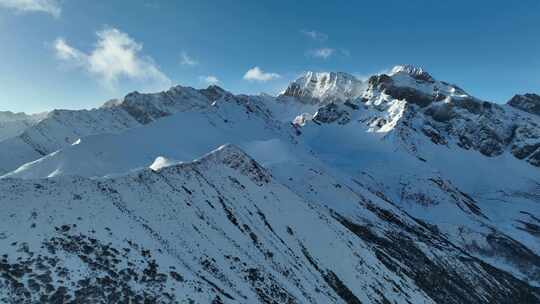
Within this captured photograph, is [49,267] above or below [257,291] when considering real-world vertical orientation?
above

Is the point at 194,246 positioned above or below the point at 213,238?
below

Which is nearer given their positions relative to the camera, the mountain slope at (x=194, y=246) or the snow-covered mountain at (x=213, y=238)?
the mountain slope at (x=194, y=246)

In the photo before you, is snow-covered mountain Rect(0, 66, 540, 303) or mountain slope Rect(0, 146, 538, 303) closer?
mountain slope Rect(0, 146, 538, 303)

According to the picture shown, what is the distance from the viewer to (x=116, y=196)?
44562 mm

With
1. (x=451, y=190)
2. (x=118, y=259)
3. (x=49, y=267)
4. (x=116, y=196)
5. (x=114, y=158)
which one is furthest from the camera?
(x=451, y=190)

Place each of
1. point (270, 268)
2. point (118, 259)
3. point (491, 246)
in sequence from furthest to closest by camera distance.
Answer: point (491, 246) → point (270, 268) → point (118, 259)

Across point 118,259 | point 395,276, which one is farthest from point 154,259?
point 395,276

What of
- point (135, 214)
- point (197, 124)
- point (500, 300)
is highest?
point (197, 124)

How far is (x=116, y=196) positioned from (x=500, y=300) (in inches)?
3165

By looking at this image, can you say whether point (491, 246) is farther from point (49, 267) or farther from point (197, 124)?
point (49, 267)

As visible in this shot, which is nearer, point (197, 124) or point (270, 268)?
point (270, 268)

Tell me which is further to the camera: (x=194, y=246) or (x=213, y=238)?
(x=213, y=238)

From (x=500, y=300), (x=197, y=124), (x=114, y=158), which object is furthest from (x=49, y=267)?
(x=197, y=124)

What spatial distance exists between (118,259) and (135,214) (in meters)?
9.83
